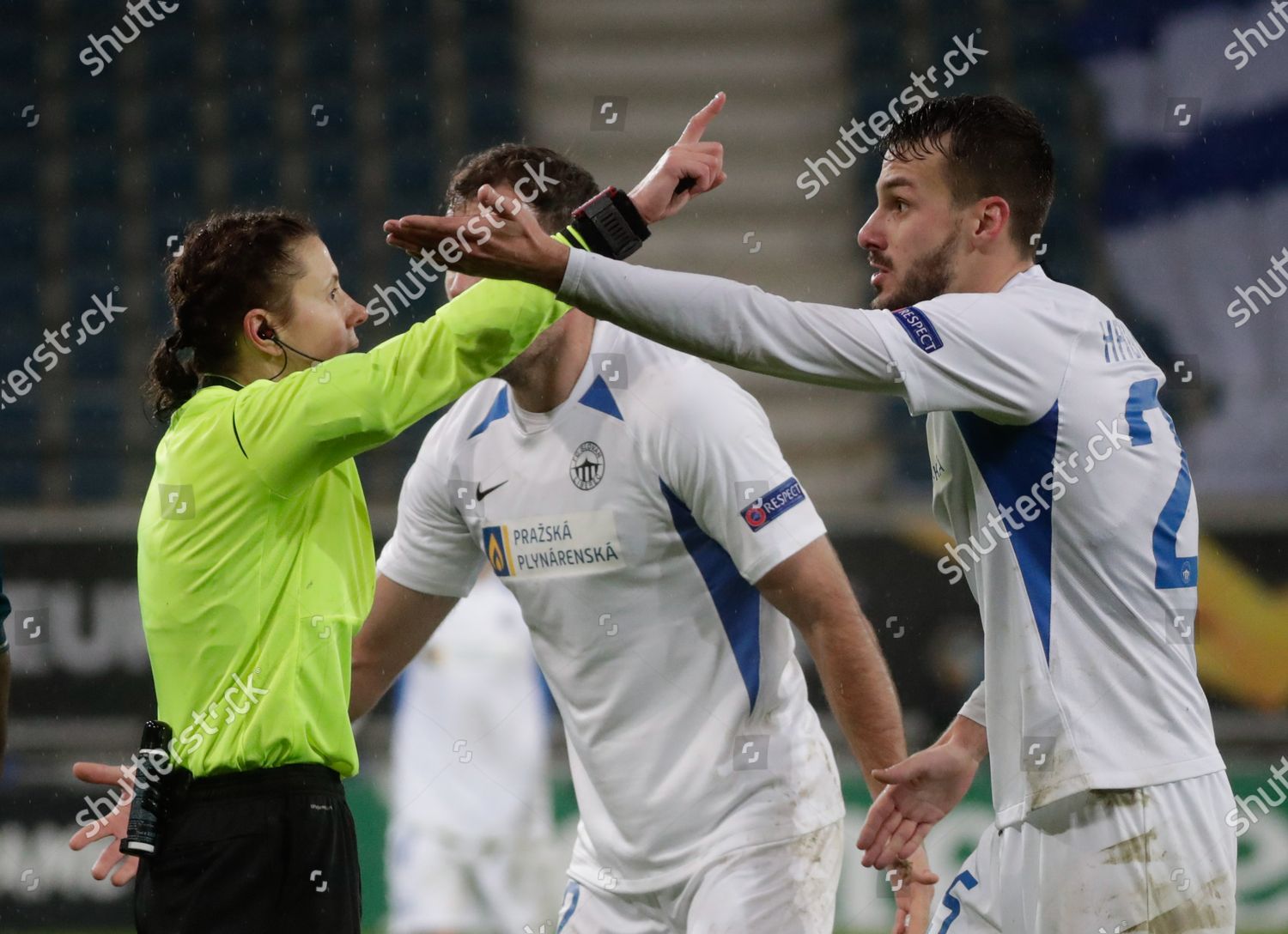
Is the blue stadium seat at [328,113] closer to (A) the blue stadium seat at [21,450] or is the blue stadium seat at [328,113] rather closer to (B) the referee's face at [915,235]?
(A) the blue stadium seat at [21,450]

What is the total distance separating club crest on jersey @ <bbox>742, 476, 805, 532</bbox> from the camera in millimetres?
2834

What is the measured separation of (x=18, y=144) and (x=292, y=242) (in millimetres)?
6350

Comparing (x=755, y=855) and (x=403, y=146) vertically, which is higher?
(x=403, y=146)

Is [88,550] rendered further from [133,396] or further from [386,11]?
[386,11]

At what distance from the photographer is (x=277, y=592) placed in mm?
2500

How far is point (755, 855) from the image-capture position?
2.84 meters

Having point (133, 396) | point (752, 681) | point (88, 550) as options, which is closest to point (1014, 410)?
point (752, 681)

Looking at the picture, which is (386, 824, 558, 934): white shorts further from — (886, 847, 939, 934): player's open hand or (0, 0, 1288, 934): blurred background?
(886, 847, 939, 934): player's open hand

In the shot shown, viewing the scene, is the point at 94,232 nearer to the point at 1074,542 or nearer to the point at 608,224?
the point at 608,224

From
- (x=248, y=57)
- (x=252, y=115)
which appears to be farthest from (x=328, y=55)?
(x=252, y=115)

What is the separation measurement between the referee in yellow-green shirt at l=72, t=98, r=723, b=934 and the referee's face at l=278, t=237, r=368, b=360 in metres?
0.08

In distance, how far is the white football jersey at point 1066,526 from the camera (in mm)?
2273

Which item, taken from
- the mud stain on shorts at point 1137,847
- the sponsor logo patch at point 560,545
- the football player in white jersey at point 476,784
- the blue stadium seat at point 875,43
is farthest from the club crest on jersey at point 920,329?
the blue stadium seat at point 875,43

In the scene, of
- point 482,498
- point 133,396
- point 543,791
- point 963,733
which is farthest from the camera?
point 133,396
